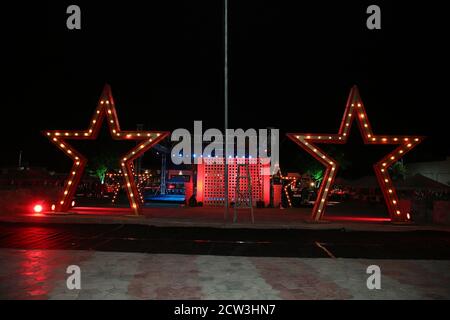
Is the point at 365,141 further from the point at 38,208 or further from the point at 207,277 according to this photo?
the point at 38,208

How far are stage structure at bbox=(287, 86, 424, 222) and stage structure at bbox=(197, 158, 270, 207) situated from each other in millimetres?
8706

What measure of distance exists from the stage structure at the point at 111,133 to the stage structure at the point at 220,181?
27.5 feet

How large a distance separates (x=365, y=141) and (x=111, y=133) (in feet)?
35.5

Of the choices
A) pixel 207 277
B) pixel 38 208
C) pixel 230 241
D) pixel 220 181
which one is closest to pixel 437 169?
pixel 220 181

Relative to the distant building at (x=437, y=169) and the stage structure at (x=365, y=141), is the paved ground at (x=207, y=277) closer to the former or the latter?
the stage structure at (x=365, y=141)

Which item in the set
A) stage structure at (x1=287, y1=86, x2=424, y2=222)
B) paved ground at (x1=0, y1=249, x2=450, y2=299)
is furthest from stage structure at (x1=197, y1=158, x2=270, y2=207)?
paved ground at (x1=0, y1=249, x2=450, y2=299)

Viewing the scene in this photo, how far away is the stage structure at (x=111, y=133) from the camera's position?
1558 cm

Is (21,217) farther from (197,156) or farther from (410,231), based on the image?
(410,231)

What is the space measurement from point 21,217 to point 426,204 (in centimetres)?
1825

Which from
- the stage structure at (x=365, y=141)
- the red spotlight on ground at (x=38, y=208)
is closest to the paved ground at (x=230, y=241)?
the stage structure at (x=365, y=141)

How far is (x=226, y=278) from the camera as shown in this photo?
639 cm

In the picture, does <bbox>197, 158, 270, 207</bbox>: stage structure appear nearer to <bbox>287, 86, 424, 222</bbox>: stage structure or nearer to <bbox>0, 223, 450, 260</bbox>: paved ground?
<bbox>287, 86, 424, 222</bbox>: stage structure

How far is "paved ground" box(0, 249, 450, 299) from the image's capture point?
18.1 feet

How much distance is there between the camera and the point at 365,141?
1510cm
